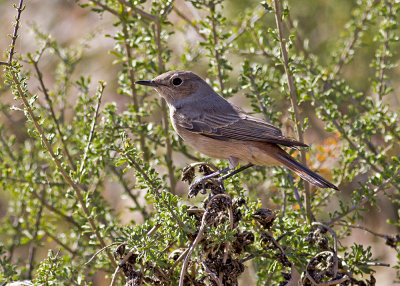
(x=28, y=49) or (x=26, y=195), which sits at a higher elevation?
(x=28, y=49)

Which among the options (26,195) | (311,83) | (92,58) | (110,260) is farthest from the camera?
(92,58)

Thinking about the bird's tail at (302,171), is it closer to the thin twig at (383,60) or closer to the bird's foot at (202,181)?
the bird's foot at (202,181)

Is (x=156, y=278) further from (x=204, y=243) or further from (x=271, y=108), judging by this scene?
(x=271, y=108)

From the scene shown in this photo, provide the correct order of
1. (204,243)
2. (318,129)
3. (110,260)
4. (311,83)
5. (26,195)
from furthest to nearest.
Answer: (318,129) < (26,195) < (311,83) < (110,260) < (204,243)

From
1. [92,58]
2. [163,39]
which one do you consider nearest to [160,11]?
[163,39]

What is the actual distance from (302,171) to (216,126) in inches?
41.0

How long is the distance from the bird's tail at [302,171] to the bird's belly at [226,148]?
0.57 ft

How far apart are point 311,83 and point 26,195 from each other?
227cm

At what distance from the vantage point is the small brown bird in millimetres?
3691

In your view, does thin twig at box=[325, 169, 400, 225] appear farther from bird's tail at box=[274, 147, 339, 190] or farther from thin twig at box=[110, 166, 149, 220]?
thin twig at box=[110, 166, 149, 220]

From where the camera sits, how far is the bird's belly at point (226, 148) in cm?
383

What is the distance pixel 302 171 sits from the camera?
10.8 feet

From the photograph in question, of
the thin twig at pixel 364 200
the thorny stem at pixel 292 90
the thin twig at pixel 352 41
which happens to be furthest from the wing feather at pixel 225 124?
the thin twig at pixel 352 41

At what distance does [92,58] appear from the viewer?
32.0ft
